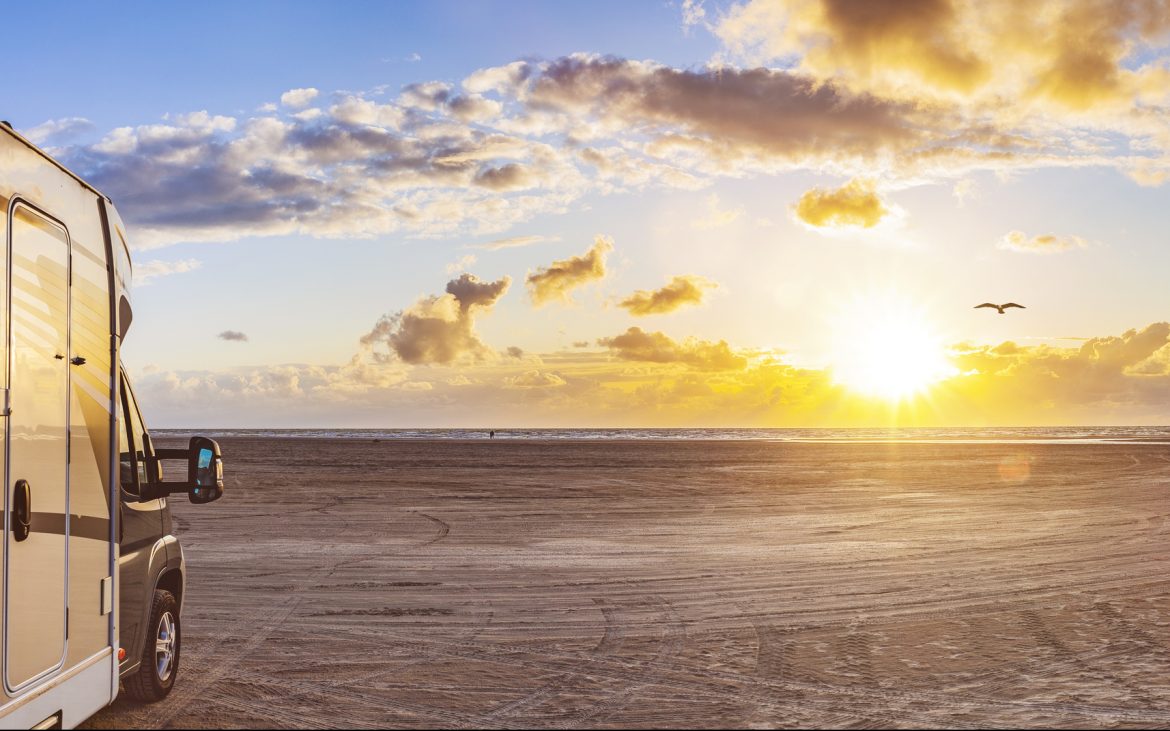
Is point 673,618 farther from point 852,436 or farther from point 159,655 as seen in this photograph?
point 852,436

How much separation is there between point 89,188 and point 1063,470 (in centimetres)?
3642

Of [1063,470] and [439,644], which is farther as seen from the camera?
[1063,470]

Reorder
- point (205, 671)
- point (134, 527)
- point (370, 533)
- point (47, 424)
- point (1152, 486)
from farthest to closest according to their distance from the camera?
point (1152, 486) < point (370, 533) < point (205, 671) < point (134, 527) < point (47, 424)

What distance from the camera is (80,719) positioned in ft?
17.0

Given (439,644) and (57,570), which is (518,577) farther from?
(57,570)

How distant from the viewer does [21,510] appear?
4598 millimetres

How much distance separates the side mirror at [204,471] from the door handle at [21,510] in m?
1.62

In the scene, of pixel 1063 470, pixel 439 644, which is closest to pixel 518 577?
pixel 439 644

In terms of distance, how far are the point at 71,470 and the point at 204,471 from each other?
1.19 meters

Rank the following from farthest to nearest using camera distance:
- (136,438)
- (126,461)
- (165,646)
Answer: (165,646)
(136,438)
(126,461)

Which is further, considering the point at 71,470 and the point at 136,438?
the point at 136,438

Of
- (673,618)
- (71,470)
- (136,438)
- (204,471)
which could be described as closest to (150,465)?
(136,438)

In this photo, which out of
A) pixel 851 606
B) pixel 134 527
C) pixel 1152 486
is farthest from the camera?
pixel 1152 486

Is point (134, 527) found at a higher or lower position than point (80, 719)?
higher
